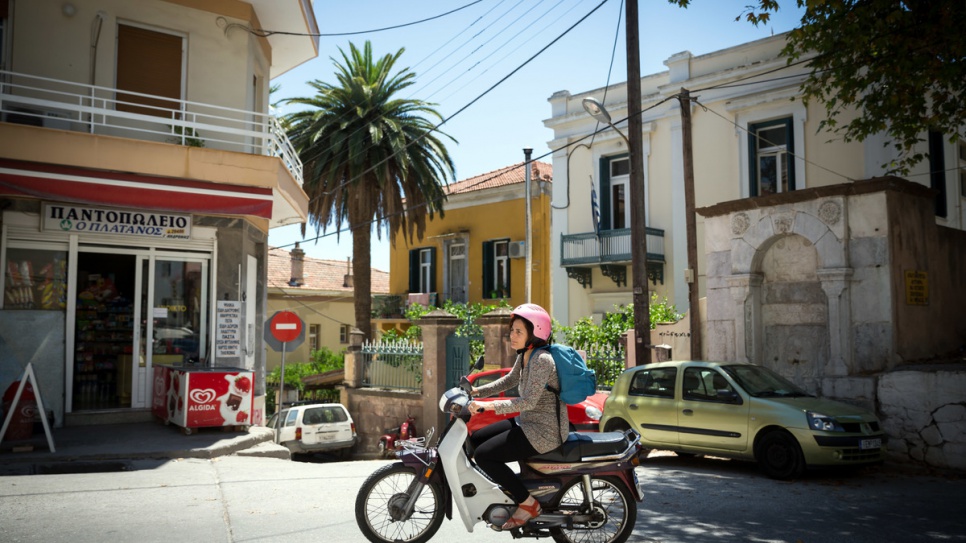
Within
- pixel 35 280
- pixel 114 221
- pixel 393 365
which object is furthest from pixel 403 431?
pixel 35 280

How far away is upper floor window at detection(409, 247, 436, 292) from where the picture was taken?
33.2 metres

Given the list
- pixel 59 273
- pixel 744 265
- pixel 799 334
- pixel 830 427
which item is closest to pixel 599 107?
pixel 744 265

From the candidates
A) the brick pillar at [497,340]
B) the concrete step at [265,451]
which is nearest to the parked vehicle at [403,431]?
the brick pillar at [497,340]

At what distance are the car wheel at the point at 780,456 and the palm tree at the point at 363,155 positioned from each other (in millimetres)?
15740

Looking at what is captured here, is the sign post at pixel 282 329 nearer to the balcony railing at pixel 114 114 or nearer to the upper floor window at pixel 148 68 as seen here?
the balcony railing at pixel 114 114

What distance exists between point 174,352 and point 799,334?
35.2 ft

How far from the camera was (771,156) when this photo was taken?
2119 centimetres

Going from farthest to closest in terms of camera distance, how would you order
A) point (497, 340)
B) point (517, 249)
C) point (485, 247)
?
1. point (485, 247)
2. point (517, 249)
3. point (497, 340)

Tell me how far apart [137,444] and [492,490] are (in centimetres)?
692

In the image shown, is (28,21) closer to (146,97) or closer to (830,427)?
(146,97)

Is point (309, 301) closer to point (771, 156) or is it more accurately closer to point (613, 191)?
point (613, 191)

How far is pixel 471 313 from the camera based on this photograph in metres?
23.4

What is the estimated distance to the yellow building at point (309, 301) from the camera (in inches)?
1499

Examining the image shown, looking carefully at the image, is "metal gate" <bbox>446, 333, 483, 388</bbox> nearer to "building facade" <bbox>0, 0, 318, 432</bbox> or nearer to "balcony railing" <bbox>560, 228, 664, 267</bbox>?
"building facade" <bbox>0, 0, 318, 432</bbox>
